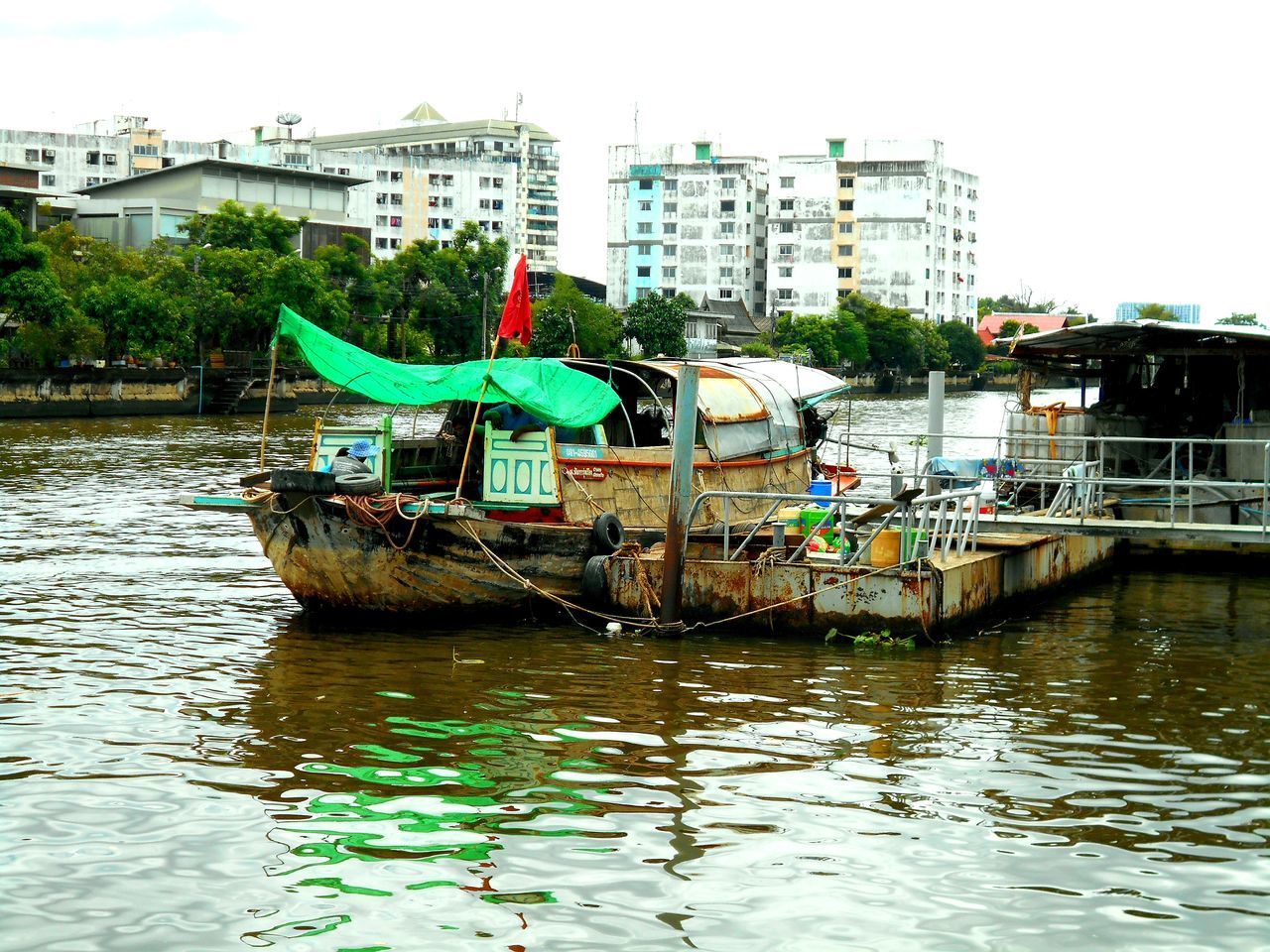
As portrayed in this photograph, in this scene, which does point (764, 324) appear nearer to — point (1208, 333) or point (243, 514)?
point (243, 514)

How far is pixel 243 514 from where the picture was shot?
28219 mm

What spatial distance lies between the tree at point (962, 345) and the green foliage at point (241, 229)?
2260 inches

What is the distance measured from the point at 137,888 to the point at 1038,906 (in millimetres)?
5028

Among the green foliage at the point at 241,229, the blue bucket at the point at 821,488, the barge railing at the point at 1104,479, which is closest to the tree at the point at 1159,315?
the barge railing at the point at 1104,479

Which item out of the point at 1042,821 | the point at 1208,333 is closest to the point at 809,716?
the point at 1042,821

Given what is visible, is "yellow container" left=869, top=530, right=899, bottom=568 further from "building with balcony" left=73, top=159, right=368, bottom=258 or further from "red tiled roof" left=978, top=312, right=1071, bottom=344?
"red tiled roof" left=978, top=312, right=1071, bottom=344

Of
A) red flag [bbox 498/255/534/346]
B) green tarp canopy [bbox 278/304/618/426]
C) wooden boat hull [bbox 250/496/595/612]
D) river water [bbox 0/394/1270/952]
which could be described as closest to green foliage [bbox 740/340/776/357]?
red flag [bbox 498/255/534/346]

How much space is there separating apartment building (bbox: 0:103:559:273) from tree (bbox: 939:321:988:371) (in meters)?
33.5

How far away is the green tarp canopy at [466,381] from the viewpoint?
15953 millimetres

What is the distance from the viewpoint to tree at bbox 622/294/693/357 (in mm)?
87625

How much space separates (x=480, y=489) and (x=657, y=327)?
7060cm

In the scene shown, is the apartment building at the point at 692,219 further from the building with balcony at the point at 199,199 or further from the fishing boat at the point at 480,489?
the fishing boat at the point at 480,489

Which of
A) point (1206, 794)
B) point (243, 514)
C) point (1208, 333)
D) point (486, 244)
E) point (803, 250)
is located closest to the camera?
point (1206, 794)

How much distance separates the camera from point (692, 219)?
387 ft
